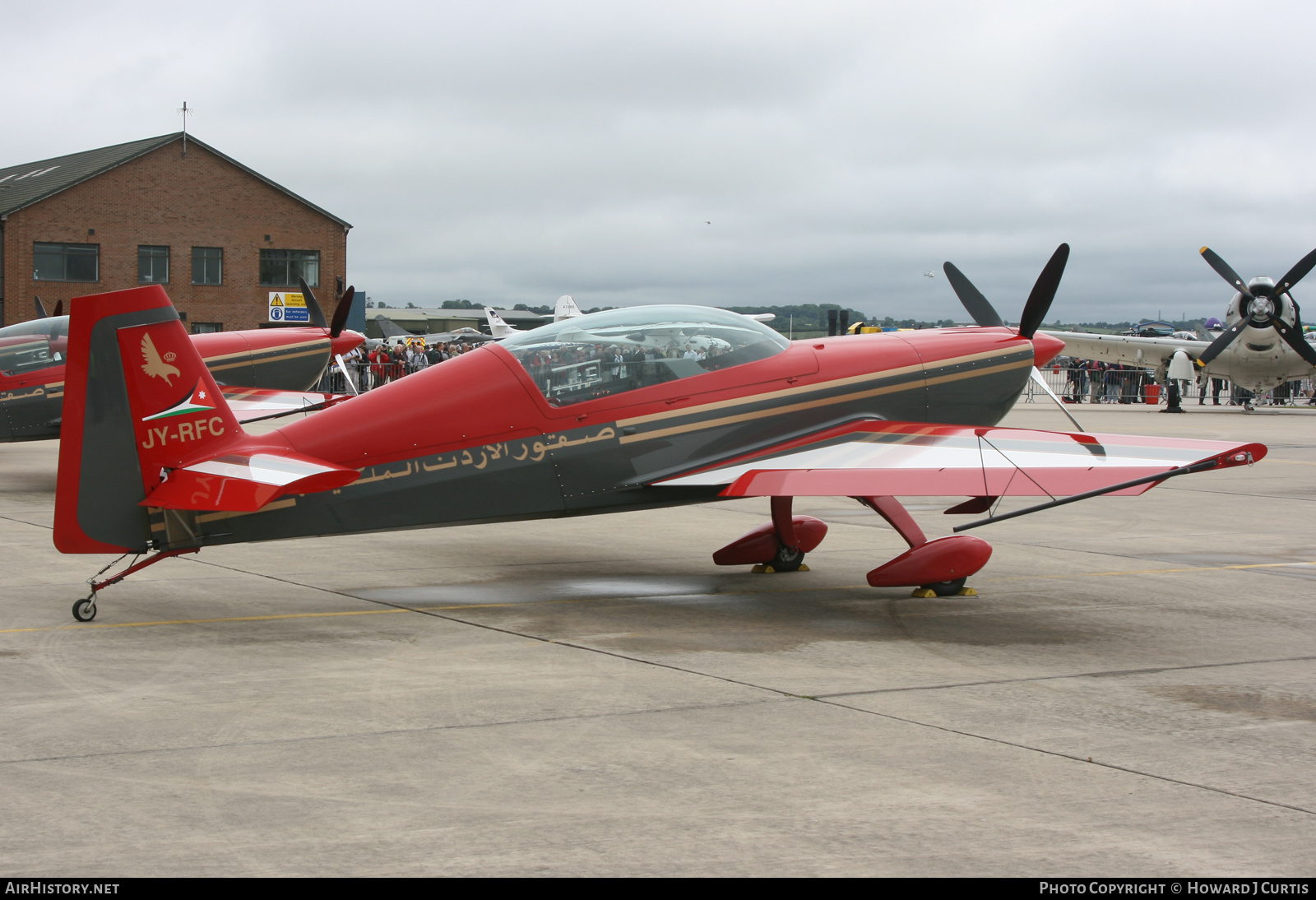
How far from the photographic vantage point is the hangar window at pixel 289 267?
195 feet

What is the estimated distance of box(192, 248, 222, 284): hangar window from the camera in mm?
57938

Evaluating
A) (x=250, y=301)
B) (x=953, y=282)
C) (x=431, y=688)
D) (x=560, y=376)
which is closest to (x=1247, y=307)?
(x=953, y=282)

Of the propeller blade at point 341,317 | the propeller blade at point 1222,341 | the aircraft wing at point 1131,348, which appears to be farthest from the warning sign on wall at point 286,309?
the propeller blade at point 1222,341

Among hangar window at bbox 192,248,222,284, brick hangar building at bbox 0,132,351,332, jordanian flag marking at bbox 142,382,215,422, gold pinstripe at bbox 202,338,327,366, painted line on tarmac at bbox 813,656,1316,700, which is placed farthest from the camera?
hangar window at bbox 192,248,222,284

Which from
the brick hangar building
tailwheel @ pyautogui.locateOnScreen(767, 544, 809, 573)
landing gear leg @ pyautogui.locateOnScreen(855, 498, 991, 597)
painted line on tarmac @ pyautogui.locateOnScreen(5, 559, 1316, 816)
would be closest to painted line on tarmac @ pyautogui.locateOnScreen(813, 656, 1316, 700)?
painted line on tarmac @ pyautogui.locateOnScreen(5, 559, 1316, 816)

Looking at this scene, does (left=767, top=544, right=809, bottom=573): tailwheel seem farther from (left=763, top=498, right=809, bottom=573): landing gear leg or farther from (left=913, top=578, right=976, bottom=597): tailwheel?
(left=913, top=578, right=976, bottom=597): tailwheel

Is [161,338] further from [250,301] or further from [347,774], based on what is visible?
[250,301]

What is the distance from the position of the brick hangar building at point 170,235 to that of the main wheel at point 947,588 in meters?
50.7

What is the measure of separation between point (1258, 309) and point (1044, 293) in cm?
3123

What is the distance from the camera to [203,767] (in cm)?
476

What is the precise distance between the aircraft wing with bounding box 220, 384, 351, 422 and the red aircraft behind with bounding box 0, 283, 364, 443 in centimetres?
1

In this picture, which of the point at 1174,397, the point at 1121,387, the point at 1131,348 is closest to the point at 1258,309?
the point at 1174,397

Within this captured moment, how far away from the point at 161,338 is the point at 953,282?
8834 millimetres

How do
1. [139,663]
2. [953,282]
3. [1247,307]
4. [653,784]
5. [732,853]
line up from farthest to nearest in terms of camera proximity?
[1247,307] < [953,282] < [139,663] < [653,784] < [732,853]
